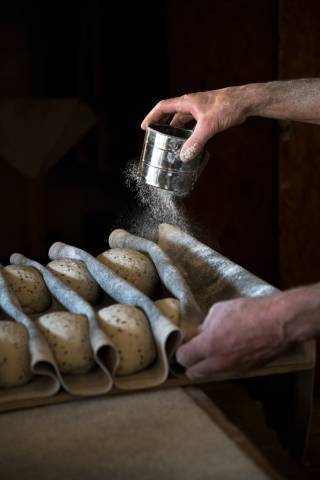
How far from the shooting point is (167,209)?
84.4 inches

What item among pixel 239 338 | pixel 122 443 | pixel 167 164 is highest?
pixel 167 164

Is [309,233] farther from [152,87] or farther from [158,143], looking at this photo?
[158,143]

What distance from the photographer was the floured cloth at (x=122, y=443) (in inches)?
43.0

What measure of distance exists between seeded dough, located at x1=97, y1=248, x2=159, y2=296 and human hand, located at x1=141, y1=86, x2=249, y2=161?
0.99ft

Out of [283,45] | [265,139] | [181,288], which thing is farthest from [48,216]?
[181,288]

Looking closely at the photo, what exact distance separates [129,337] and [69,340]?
0.34 ft

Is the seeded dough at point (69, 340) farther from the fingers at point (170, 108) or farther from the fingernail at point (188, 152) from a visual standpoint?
the fingers at point (170, 108)

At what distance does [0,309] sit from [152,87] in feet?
5.53

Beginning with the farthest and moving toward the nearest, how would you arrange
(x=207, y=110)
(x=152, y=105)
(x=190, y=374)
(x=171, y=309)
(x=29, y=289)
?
(x=152, y=105)
(x=207, y=110)
(x=29, y=289)
(x=171, y=309)
(x=190, y=374)

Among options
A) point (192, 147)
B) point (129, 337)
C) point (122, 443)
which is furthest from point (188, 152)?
point (122, 443)

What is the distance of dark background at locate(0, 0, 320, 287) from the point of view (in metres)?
2.91

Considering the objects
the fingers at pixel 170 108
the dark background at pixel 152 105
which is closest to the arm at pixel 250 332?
the fingers at pixel 170 108

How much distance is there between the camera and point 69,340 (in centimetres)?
132

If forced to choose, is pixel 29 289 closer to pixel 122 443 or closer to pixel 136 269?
pixel 136 269
